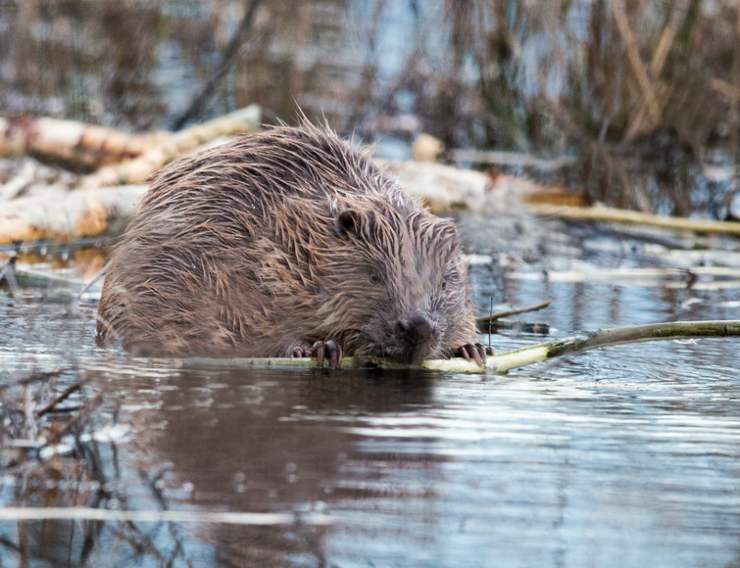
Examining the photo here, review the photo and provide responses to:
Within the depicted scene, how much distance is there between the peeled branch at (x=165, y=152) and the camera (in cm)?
668

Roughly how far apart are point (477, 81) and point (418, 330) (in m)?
5.43

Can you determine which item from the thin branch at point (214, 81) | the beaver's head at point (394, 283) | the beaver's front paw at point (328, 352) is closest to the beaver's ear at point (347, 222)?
the beaver's head at point (394, 283)

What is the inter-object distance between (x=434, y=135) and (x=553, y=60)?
1142 mm

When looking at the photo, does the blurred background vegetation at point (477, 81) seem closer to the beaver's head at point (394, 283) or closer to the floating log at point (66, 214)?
the floating log at point (66, 214)

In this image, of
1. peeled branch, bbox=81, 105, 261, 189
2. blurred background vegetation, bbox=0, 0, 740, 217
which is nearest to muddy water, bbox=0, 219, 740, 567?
peeled branch, bbox=81, 105, 261, 189

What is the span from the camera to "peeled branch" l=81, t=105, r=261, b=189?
6.68 meters

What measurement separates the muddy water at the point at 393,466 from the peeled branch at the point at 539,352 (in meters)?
0.05

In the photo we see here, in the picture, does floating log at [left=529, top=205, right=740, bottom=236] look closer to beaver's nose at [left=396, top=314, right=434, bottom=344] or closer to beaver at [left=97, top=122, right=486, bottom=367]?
beaver at [left=97, top=122, right=486, bottom=367]

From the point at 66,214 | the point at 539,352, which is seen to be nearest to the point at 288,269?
the point at 539,352

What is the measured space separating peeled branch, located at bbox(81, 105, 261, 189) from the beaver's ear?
244 cm

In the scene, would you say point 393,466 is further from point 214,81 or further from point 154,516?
point 214,81

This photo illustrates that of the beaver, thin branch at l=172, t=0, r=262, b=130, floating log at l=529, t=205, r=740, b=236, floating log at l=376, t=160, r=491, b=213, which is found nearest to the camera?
the beaver

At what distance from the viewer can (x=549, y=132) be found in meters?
8.98

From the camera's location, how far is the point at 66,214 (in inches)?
234
